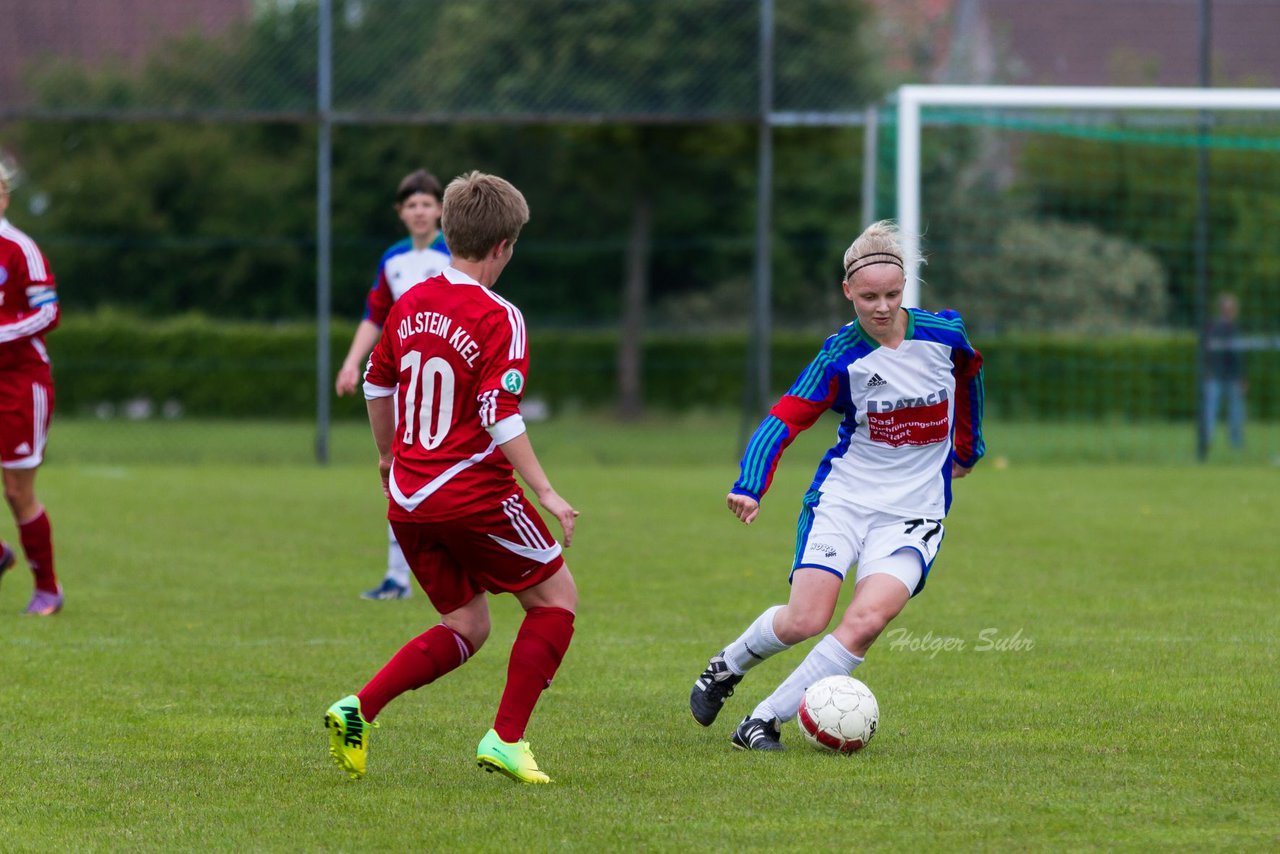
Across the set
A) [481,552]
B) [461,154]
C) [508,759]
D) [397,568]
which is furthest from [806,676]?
[461,154]

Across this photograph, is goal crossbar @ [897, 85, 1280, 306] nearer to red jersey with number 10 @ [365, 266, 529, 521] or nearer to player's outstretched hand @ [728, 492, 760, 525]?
player's outstretched hand @ [728, 492, 760, 525]

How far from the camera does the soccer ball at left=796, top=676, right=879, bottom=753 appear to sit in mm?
4957

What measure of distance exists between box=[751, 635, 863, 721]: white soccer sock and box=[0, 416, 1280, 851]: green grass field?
0.44ft

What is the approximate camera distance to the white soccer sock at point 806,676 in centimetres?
514

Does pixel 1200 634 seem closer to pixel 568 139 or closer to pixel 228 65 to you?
pixel 228 65

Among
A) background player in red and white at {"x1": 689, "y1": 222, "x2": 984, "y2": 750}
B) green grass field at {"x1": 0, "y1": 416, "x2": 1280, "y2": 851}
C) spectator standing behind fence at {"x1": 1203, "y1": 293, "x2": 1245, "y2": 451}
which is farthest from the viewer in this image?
spectator standing behind fence at {"x1": 1203, "y1": 293, "x2": 1245, "y2": 451}

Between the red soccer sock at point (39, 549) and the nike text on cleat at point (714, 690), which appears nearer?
the nike text on cleat at point (714, 690)

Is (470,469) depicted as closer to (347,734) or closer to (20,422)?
(347,734)

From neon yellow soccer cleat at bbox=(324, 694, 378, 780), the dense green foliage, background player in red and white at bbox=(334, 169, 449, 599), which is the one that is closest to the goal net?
the dense green foliage

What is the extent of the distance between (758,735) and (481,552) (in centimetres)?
112

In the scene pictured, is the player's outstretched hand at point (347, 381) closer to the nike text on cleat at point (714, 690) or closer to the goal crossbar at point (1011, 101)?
the nike text on cleat at point (714, 690)

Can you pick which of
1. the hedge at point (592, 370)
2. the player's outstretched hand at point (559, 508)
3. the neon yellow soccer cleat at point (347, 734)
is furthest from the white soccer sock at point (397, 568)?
the hedge at point (592, 370)

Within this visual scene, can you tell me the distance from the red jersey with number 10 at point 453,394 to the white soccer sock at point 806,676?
1.15 m

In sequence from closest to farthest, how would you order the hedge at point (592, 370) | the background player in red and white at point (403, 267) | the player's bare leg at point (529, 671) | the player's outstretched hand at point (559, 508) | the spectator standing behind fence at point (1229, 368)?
the player's outstretched hand at point (559, 508) → the player's bare leg at point (529, 671) → the background player in red and white at point (403, 267) → the spectator standing behind fence at point (1229, 368) → the hedge at point (592, 370)
